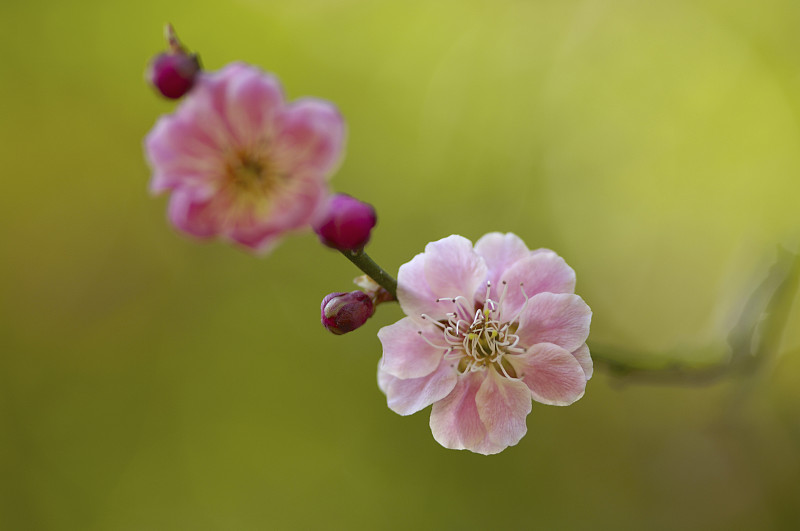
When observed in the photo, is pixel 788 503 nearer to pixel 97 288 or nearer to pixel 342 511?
pixel 342 511

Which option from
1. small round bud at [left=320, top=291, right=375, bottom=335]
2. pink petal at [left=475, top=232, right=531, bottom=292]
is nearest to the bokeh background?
pink petal at [left=475, top=232, right=531, bottom=292]

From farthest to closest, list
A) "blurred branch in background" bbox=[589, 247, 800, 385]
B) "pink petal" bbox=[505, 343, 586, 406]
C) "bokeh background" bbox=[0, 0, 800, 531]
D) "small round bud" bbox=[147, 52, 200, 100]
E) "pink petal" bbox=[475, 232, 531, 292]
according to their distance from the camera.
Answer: "bokeh background" bbox=[0, 0, 800, 531] → "blurred branch in background" bbox=[589, 247, 800, 385] → "pink petal" bbox=[475, 232, 531, 292] → "pink petal" bbox=[505, 343, 586, 406] → "small round bud" bbox=[147, 52, 200, 100]

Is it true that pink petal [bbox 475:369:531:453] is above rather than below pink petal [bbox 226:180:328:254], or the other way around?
above

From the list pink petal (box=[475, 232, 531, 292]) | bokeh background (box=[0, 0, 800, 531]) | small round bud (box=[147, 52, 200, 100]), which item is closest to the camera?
small round bud (box=[147, 52, 200, 100])

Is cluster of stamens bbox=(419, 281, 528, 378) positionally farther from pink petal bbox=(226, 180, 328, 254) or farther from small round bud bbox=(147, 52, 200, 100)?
small round bud bbox=(147, 52, 200, 100)

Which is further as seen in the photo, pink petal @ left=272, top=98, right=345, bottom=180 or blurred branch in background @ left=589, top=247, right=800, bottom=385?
blurred branch in background @ left=589, top=247, right=800, bottom=385

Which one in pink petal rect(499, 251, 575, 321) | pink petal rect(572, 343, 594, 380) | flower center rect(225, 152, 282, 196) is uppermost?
pink petal rect(499, 251, 575, 321)

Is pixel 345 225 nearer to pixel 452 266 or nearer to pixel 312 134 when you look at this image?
pixel 312 134

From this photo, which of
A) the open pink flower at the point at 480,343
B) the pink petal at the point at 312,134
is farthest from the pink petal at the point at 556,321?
the pink petal at the point at 312,134

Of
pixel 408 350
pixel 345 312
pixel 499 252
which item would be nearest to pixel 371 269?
pixel 345 312
